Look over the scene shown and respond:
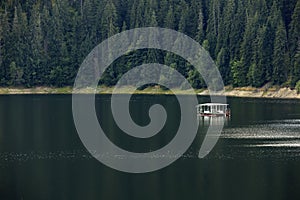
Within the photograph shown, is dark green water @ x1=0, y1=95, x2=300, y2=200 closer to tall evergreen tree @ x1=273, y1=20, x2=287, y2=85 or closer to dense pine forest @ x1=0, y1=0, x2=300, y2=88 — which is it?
tall evergreen tree @ x1=273, y1=20, x2=287, y2=85

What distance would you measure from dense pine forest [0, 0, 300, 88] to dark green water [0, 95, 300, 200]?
162ft

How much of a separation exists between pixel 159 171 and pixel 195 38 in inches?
4709

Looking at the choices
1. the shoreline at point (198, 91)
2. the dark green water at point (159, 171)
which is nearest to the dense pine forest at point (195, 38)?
the shoreline at point (198, 91)

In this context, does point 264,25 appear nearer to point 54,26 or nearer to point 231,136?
point 54,26

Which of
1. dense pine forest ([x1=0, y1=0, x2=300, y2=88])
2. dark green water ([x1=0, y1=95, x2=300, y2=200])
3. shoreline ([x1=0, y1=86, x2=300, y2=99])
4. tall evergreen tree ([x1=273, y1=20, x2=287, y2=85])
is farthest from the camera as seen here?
dense pine forest ([x1=0, y1=0, x2=300, y2=88])

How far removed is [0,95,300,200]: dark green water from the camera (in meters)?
62.3

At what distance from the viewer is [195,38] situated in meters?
188

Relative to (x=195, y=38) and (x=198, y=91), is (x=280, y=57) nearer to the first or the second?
(x=198, y=91)

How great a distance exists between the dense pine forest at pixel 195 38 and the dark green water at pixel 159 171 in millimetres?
49234

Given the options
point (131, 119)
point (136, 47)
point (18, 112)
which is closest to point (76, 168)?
point (131, 119)

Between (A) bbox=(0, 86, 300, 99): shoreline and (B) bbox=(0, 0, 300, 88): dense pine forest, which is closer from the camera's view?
(A) bbox=(0, 86, 300, 99): shoreline

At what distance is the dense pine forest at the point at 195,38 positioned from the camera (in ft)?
539

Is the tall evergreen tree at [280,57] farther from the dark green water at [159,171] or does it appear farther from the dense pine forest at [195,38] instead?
the dark green water at [159,171]

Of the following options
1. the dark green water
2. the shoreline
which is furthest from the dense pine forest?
the dark green water
